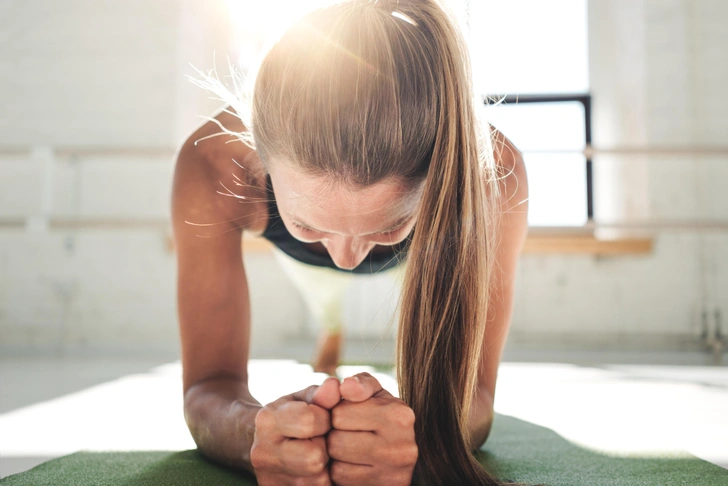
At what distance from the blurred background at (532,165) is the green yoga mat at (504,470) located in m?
1.92

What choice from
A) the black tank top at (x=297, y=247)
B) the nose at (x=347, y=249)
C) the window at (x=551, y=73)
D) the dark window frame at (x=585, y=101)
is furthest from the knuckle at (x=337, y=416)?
the dark window frame at (x=585, y=101)

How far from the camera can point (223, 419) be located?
2.29 feet

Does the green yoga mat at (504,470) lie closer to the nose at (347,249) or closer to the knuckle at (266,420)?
the knuckle at (266,420)

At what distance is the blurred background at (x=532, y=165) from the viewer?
9.71 feet

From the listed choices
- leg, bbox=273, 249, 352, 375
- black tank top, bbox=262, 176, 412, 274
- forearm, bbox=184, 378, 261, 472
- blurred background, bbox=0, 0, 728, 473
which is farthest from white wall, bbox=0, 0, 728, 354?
forearm, bbox=184, 378, 261, 472

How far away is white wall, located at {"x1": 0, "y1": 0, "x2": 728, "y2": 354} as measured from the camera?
3.00 metres

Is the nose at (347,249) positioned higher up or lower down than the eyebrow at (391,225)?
lower down

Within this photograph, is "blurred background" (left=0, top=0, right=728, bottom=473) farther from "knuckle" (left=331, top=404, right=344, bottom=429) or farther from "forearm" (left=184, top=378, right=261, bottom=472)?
"knuckle" (left=331, top=404, right=344, bottom=429)

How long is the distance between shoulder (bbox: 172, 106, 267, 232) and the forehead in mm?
187

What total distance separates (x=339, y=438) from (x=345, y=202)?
0.27 metres

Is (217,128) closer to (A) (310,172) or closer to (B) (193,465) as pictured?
(A) (310,172)

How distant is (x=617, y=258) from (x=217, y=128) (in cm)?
258

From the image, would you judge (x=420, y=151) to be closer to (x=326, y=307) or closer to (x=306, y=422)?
(x=306, y=422)

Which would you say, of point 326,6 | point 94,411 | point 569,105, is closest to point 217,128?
point 326,6
